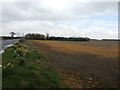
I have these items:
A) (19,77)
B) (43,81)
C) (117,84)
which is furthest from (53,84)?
(117,84)

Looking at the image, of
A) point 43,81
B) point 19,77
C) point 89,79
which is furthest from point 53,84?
point 89,79

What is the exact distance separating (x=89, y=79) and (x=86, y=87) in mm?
864

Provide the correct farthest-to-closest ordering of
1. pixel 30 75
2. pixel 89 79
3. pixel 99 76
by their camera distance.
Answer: pixel 99 76 < pixel 89 79 < pixel 30 75

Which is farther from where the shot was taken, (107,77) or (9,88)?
(107,77)

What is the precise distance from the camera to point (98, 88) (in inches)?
188

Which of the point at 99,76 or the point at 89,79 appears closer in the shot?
the point at 89,79

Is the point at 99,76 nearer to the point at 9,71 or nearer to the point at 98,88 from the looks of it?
the point at 98,88

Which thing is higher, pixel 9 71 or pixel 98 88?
pixel 9 71

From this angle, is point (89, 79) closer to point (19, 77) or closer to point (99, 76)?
point (99, 76)

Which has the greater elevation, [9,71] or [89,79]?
[9,71]

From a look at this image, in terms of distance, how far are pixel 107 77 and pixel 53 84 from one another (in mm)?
2483

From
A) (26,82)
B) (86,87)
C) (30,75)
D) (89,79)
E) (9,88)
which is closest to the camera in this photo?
(9,88)

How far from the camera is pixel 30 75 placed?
17.5 feet

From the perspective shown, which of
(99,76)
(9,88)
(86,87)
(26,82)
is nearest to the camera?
(9,88)
